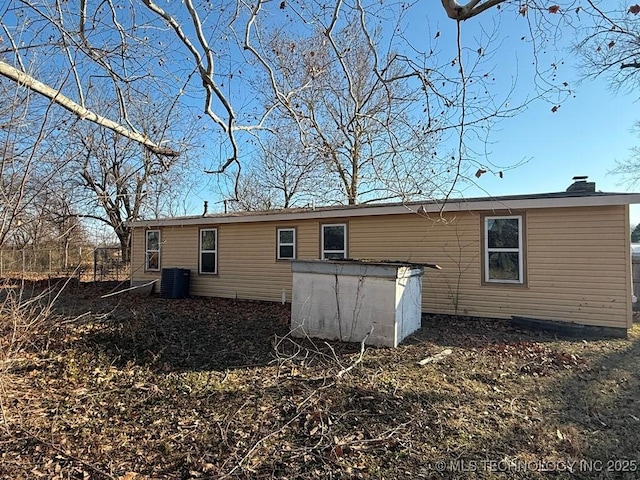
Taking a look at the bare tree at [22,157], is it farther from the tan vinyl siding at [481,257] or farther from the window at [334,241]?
the window at [334,241]

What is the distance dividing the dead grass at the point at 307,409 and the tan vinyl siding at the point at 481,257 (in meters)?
1.26

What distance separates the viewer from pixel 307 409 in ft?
12.6

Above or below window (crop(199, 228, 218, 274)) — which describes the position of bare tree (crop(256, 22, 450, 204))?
above

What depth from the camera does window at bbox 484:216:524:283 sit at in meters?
8.19

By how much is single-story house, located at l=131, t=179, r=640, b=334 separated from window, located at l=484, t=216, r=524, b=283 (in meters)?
0.02

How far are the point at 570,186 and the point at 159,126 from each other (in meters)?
8.12

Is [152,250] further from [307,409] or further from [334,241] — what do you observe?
[307,409]

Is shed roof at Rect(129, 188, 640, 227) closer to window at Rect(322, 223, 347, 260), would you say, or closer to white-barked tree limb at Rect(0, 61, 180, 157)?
window at Rect(322, 223, 347, 260)

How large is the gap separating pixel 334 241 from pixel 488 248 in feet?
12.6

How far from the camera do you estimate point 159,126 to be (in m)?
6.18

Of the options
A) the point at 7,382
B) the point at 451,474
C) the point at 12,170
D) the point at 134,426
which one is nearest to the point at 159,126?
the point at 12,170

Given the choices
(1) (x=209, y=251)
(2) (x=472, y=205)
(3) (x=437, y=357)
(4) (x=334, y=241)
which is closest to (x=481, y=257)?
(2) (x=472, y=205)

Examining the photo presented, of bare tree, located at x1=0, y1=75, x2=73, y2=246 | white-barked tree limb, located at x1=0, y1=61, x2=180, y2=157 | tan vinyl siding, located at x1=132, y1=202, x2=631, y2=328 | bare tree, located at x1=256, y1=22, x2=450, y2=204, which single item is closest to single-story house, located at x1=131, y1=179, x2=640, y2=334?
tan vinyl siding, located at x1=132, y1=202, x2=631, y2=328

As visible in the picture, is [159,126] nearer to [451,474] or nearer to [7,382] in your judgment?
[7,382]
